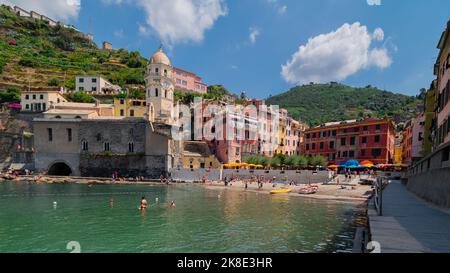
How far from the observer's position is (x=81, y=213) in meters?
25.1

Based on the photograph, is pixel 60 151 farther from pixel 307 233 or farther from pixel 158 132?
pixel 307 233

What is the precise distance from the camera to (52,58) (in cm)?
12062

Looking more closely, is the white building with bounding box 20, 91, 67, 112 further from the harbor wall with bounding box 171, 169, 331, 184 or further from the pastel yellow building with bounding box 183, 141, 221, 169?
the harbor wall with bounding box 171, 169, 331, 184

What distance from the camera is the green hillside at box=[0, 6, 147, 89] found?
327 feet

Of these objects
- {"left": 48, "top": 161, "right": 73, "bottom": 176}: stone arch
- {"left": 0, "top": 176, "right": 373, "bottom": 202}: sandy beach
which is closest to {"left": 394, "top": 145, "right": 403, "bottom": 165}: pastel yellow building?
{"left": 0, "top": 176, "right": 373, "bottom": 202}: sandy beach

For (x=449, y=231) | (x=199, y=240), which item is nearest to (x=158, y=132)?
(x=199, y=240)

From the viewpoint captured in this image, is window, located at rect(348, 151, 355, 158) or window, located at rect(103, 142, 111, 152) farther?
window, located at rect(103, 142, 111, 152)

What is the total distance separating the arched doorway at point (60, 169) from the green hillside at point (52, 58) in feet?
129

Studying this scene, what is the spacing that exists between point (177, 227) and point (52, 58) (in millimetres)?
130984

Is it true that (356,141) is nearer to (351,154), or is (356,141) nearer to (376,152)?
(351,154)

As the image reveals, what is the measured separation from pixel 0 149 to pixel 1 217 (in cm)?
5504

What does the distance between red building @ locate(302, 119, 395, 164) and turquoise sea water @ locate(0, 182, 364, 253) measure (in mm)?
32327

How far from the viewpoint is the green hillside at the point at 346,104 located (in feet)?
430

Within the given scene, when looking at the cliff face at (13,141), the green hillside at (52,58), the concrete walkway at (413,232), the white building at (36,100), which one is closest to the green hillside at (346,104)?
the green hillside at (52,58)
